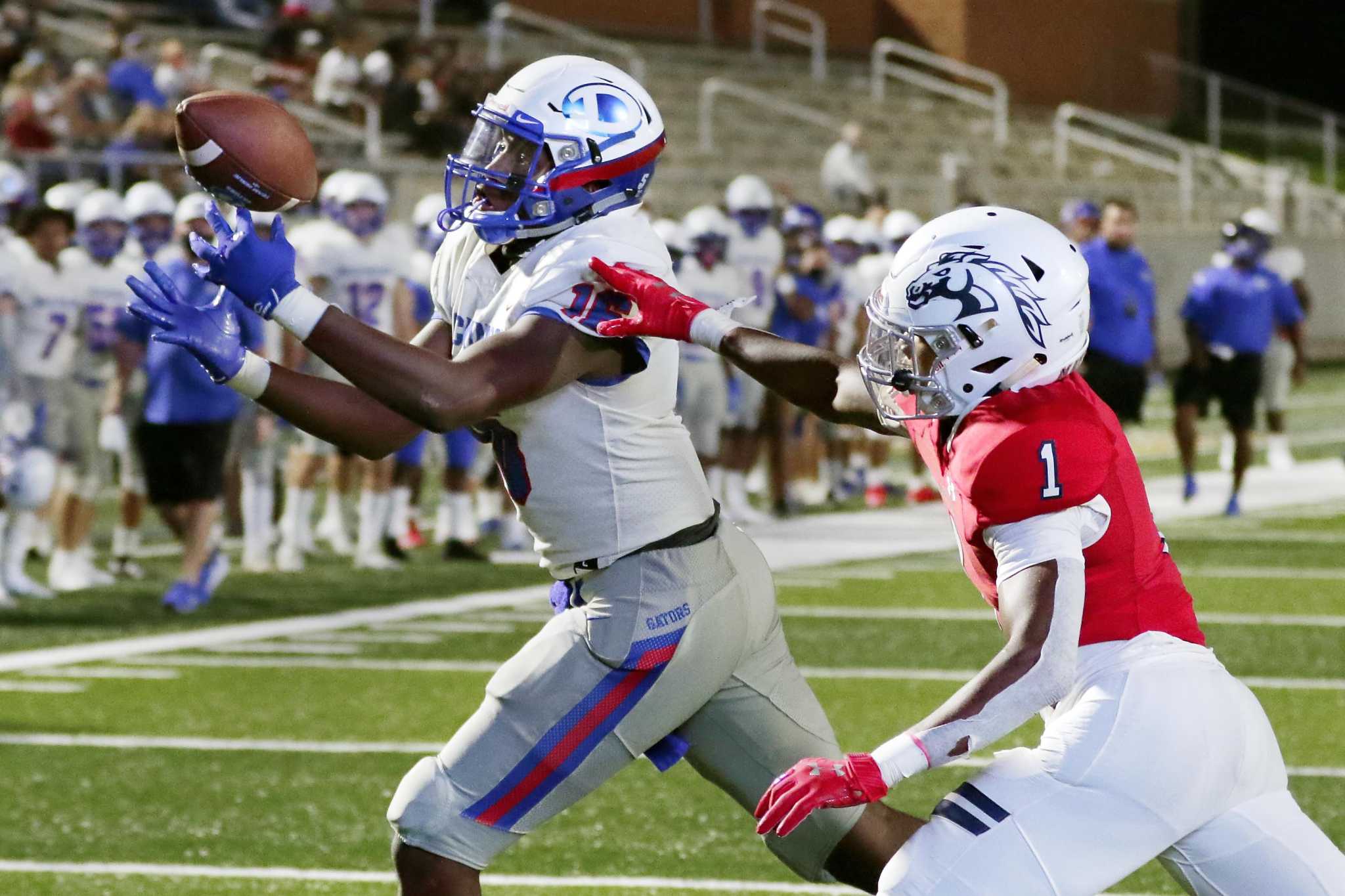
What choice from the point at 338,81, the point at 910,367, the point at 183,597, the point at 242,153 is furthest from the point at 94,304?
the point at 338,81

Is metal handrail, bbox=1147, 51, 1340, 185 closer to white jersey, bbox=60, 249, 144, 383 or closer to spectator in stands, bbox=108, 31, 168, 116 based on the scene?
spectator in stands, bbox=108, 31, 168, 116

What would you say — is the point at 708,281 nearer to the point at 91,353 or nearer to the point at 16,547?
the point at 91,353

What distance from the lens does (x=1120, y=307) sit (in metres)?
11.2

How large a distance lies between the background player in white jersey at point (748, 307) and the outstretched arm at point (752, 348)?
7.94 m

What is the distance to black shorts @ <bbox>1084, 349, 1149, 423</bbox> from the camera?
37.3 ft

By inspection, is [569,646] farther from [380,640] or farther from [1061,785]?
[380,640]

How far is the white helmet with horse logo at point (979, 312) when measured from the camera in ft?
10.5

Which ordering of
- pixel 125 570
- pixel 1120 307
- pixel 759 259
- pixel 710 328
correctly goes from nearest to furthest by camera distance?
pixel 710 328 → pixel 125 570 → pixel 1120 307 → pixel 759 259

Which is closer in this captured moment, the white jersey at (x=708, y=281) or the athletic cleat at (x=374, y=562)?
the athletic cleat at (x=374, y=562)

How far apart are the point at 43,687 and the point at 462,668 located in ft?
4.67

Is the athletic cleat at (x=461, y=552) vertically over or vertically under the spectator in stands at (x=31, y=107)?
under

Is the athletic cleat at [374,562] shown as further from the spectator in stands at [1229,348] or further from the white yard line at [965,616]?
the spectator in stands at [1229,348]

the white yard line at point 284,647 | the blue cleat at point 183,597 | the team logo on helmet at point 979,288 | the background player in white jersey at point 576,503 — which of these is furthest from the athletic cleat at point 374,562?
the team logo on helmet at point 979,288

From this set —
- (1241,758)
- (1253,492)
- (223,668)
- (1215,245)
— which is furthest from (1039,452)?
(1215,245)
